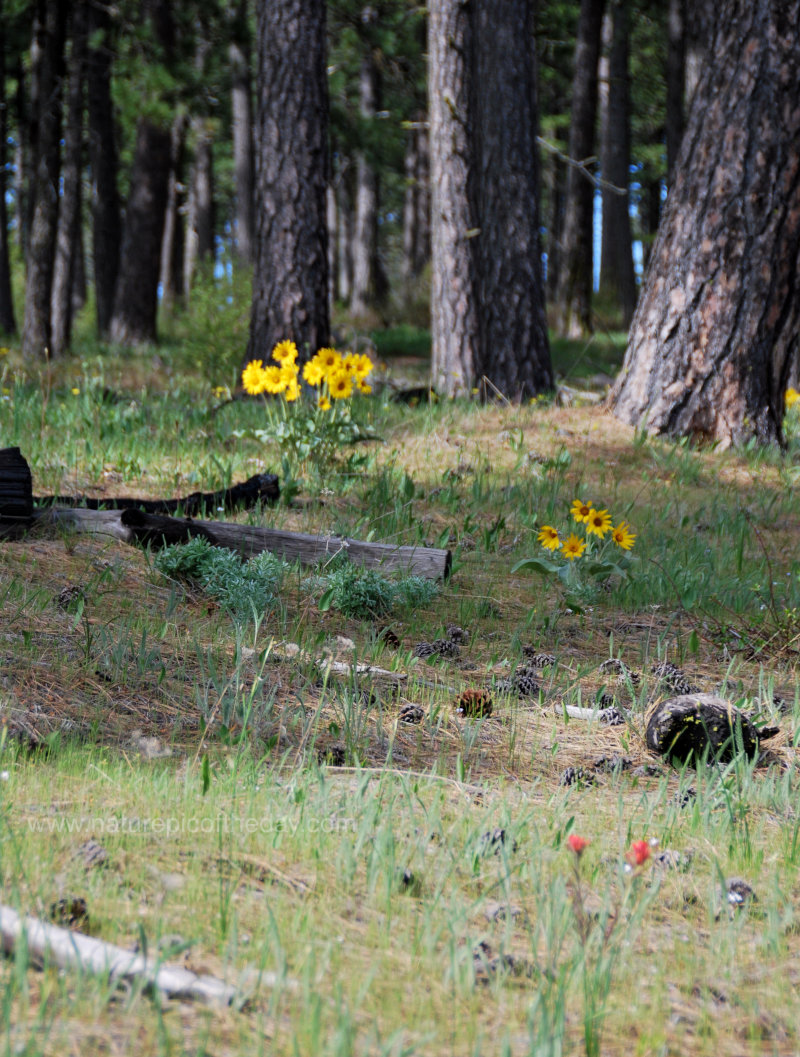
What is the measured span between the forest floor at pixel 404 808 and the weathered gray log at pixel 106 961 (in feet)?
0.08

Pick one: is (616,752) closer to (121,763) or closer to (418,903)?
(418,903)

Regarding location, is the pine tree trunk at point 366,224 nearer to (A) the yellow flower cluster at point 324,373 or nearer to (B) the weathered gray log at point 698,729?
(A) the yellow flower cluster at point 324,373

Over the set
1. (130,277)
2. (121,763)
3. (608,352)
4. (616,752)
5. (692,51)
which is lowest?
(616,752)

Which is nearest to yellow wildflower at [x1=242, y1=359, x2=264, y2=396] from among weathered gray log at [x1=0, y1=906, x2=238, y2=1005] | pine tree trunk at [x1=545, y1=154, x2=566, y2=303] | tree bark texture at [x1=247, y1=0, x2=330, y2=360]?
tree bark texture at [x1=247, y1=0, x2=330, y2=360]

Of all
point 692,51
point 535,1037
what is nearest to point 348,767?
point 535,1037

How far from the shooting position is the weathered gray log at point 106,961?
4.38 ft

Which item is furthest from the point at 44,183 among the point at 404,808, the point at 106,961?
the point at 106,961

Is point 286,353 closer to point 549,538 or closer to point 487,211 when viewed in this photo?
point 549,538

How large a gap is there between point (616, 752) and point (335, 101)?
688 inches

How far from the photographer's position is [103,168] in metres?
15.6

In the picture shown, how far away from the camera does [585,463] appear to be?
606 centimetres

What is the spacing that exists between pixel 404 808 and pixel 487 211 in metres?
7.23

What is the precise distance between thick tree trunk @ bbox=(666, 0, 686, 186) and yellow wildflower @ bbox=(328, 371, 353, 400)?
13.2 meters

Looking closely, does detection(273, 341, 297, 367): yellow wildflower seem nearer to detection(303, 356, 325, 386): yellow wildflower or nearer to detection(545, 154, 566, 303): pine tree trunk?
detection(303, 356, 325, 386): yellow wildflower
